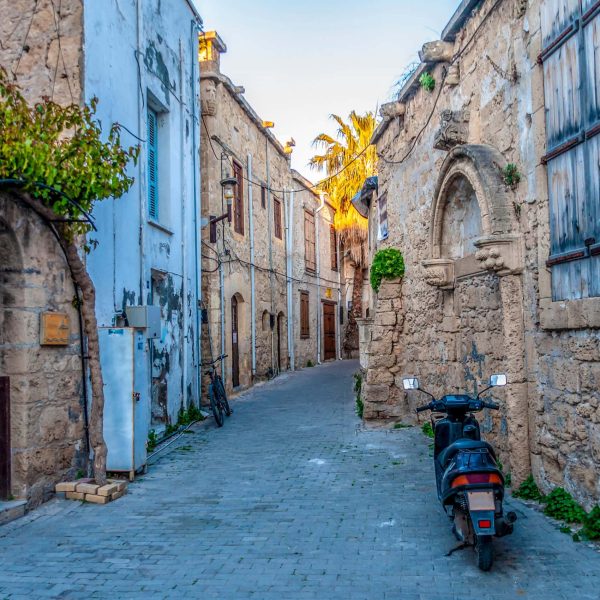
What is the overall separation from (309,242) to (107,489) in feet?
56.8

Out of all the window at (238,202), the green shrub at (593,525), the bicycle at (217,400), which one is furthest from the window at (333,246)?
the green shrub at (593,525)

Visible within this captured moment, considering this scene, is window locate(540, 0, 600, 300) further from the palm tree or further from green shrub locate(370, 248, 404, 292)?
the palm tree

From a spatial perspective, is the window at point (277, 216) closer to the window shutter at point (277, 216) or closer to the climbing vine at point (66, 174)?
the window shutter at point (277, 216)

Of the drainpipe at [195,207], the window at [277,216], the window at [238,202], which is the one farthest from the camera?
the window at [277,216]

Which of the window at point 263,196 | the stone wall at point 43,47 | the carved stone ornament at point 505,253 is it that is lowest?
the carved stone ornament at point 505,253

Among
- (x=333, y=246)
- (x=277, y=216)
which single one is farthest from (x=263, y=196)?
(x=333, y=246)

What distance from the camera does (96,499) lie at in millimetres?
5715

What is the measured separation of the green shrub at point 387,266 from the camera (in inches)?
390

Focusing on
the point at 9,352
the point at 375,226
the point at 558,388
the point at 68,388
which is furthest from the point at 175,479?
the point at 375,226

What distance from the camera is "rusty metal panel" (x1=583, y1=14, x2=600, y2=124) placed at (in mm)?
4316

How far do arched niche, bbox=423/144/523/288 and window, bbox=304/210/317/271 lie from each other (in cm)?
1391

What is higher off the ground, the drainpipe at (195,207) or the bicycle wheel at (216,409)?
the drainpipe at (195,207)

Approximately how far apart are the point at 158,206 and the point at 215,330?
12.4 feet

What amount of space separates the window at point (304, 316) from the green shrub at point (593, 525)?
16.7 m
